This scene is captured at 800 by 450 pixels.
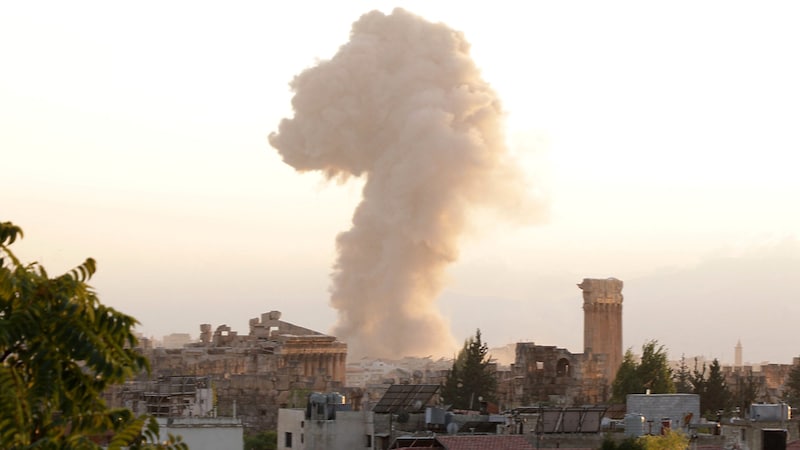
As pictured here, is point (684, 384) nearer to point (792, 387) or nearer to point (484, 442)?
point (792, 387)

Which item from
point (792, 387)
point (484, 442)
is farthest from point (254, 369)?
point (484, 442)

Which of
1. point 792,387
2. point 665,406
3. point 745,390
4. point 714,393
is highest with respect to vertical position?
point 792,387

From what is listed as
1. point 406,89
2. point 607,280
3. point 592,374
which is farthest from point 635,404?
point 406,89

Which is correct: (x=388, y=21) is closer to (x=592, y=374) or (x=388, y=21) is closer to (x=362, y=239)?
(x=362, y=239)

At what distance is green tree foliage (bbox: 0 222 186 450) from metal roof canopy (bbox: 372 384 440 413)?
3368cm

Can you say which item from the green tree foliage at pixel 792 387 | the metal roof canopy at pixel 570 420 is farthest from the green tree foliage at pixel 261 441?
the green tree foliage at pixel 792 387

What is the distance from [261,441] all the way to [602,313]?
108 ft

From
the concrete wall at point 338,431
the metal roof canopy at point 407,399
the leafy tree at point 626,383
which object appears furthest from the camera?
the leafy tree at point 626,383

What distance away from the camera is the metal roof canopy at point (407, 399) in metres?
48.8

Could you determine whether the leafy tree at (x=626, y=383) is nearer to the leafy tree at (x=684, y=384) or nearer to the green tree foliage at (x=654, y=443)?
the leafy tree at (x=684, y=384)

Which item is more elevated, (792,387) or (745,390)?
(792,387)

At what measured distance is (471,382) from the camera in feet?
236

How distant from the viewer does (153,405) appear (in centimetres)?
5031

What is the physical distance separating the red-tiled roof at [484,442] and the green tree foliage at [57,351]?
90.2 ft
